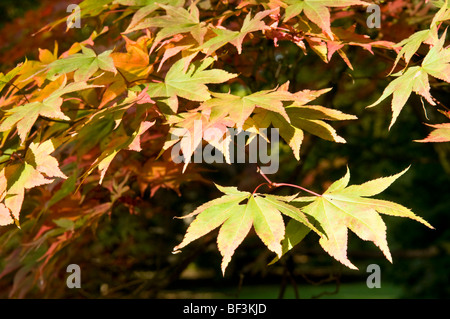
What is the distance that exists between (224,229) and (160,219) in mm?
2167

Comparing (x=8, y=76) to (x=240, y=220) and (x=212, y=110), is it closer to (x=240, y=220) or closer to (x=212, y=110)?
(x=212, y=110)

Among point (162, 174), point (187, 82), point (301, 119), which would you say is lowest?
point (162, 174)

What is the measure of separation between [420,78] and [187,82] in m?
0.45

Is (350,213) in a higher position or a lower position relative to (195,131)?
lower

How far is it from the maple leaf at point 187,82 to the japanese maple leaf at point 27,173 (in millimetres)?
236

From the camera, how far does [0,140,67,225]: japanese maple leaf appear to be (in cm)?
100

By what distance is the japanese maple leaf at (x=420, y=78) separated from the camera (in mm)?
998

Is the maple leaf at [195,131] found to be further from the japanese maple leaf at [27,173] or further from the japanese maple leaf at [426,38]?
the japanese maple leaf at [426,38]

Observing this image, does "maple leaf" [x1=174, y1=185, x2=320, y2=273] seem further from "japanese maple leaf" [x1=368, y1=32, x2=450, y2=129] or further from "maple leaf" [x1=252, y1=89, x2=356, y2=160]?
"japanese maple leaf" [x1=368, y1=32, x2=450, y2=129]

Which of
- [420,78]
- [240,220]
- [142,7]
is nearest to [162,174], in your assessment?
[142,7]

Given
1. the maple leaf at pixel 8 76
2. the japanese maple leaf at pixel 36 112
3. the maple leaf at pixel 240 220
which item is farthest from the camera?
the maple leaf at pixel 8 76

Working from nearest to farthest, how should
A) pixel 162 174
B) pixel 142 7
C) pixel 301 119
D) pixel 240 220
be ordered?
1. pixel 240 220
2. pixel 301 119
3. pixel 142 7
4. pixel 162 174

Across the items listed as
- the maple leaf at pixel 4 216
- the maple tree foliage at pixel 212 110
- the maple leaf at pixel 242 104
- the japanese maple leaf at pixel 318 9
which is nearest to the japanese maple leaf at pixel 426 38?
the maple tree foliage at pixel 212 110

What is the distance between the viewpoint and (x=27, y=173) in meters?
1.04
